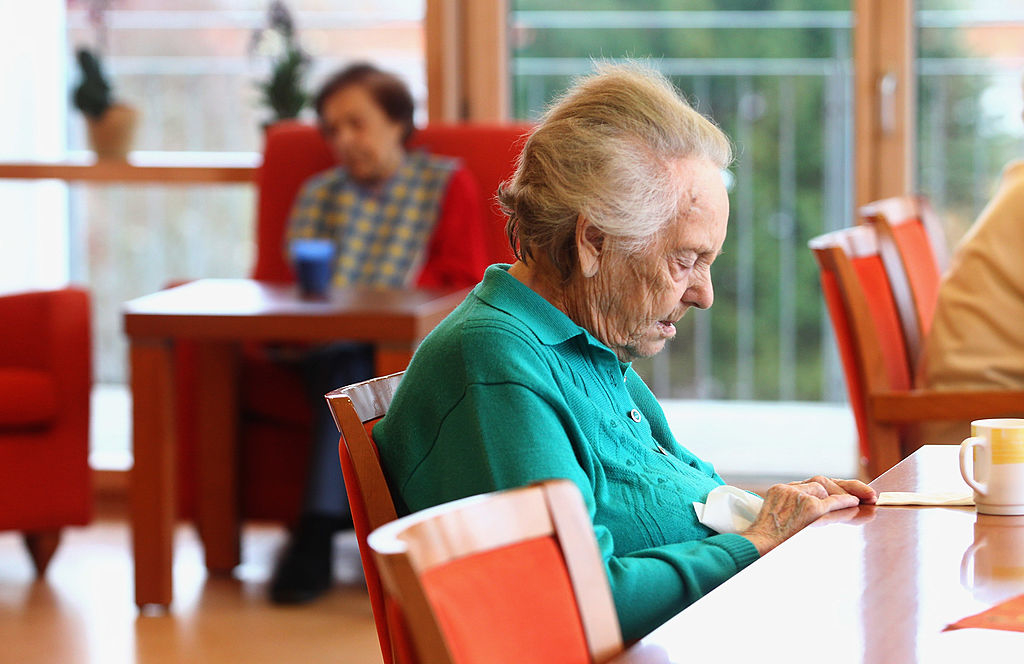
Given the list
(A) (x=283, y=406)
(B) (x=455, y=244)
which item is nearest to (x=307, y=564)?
(A) (x=283, y=406)

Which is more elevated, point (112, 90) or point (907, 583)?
point (112, 90)

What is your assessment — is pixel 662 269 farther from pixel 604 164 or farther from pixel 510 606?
pixel 510 606

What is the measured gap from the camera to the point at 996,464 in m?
1.17

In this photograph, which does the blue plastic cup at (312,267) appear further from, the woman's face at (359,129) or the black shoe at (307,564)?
the black shoe at (307,564)

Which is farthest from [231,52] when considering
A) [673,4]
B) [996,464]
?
[996,464]

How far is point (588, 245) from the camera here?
1.29 m

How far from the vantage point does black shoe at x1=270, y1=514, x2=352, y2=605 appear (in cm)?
302

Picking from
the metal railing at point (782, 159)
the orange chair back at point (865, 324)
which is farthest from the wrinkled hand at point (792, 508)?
the metal railing at point (782, 159)

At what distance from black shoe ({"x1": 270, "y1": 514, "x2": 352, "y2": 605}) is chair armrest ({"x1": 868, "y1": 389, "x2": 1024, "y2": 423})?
1372 mm

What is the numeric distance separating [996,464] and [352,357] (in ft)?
6.87

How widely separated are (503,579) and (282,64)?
3.24 metres

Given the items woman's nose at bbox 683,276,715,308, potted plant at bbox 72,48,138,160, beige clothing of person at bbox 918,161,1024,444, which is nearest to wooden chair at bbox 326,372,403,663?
woman's nose at bbox 683,276,715,308

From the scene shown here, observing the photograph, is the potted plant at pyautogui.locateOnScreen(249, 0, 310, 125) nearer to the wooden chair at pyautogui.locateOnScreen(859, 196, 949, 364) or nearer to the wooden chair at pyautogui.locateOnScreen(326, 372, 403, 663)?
the wooden chair at pyautogui.locateOnScreen(859, 196, 949, 364)

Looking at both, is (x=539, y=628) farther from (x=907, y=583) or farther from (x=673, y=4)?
(x=673, y=4)
